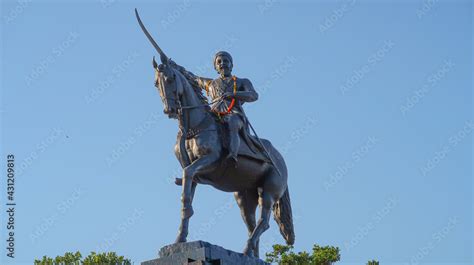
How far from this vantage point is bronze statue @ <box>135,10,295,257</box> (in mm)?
15320

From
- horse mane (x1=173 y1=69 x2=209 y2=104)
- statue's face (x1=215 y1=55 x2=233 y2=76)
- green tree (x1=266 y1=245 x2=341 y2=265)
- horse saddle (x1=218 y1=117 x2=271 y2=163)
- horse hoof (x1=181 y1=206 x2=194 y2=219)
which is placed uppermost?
green tree (x1=266 y1=245 x2=341 y2=265)

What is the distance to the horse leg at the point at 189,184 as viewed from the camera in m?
14.9

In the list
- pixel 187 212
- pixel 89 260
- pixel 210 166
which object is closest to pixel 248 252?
pixel 187 212

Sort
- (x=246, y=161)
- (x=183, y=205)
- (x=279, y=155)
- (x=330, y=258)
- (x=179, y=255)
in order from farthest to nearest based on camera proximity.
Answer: (x=330, y=258) → (x=279, y=155) → (x=246, y=161) → (x=183, y=205) → (x=179, y=255)

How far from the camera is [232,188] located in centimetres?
1680

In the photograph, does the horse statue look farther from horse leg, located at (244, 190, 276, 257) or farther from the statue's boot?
the statue's boot

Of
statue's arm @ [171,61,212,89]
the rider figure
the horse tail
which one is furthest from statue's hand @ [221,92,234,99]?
the horse tail

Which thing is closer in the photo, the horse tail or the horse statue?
the horse statue

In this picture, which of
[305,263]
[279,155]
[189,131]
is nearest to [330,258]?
[305,263]

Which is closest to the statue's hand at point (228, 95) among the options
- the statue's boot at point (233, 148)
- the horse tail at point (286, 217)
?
the statue's boot at point (233, 148)

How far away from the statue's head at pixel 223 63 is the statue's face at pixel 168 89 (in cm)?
209

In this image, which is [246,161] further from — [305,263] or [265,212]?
[305,263]

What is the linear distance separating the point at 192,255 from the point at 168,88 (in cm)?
310

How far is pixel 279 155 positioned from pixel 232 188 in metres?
1.30
